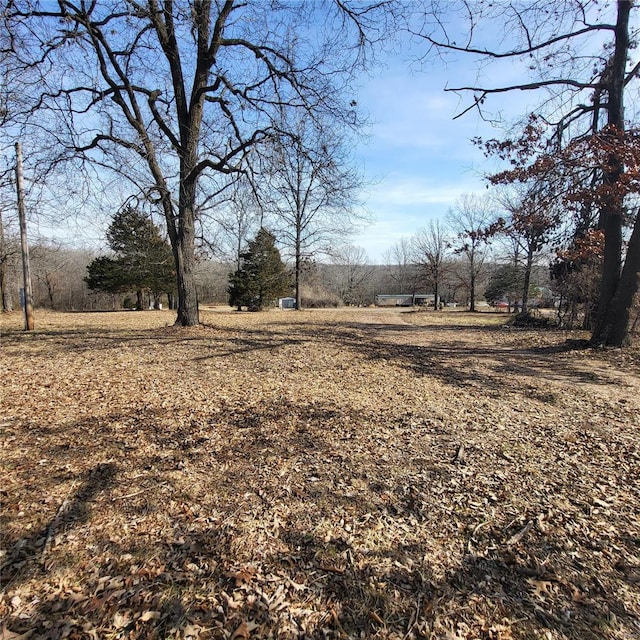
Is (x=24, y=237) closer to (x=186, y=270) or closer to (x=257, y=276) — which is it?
(x=186, y=270)

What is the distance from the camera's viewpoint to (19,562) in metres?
2.13

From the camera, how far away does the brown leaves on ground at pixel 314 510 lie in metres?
1.89

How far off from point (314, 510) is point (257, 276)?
26.1 m

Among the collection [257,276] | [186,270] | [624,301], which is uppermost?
[257,276]

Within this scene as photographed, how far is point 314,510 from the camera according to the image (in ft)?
8.87

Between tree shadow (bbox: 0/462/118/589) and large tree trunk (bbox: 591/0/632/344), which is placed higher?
large tree trunk (bbox: 591/0/632/344)

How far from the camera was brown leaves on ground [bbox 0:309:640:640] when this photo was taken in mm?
1894

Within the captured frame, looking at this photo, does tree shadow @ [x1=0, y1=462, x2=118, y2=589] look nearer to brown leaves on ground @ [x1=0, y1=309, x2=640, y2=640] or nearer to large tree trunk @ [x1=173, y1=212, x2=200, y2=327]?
brown leaves on ground @ [x1=0, y1=309, x2=640, y2=640]

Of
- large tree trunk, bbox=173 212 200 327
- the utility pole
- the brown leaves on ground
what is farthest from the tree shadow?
the utility pole

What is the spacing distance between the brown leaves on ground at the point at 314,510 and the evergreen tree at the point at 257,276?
22.4 metres

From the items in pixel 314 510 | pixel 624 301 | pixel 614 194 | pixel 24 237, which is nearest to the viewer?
pixel 314 510

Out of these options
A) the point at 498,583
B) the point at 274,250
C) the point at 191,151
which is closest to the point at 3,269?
the point at 274,250

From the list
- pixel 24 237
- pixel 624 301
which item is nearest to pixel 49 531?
pixel 624 301

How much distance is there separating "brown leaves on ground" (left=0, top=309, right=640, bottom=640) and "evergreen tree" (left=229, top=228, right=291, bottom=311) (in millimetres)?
22395
